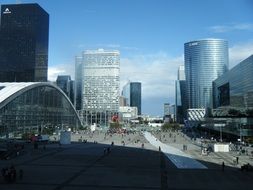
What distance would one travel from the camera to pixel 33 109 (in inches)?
4884

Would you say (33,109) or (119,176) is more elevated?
(33,109)

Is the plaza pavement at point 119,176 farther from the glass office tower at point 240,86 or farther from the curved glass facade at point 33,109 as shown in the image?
the glass office tower at point 240,86

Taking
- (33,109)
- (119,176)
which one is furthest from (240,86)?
(119,176)

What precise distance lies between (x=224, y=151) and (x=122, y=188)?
157ft

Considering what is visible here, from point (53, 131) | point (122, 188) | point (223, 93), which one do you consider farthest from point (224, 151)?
point (223, 93)

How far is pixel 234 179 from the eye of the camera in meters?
42.6

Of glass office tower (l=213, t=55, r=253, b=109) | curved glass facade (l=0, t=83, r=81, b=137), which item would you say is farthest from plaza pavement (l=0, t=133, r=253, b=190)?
glass office tower (l=213, t=55, r=253, b=109)

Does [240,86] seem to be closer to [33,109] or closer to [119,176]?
[33,109]

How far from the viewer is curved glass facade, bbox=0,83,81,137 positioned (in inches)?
4181

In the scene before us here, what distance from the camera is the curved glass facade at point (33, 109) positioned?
10619cm

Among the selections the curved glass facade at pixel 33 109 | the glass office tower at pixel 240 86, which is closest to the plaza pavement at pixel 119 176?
the curved glass facade at pixel 33 109

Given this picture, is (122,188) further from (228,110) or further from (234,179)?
(228,110)

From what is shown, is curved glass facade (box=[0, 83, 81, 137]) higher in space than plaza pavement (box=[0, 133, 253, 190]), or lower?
higher

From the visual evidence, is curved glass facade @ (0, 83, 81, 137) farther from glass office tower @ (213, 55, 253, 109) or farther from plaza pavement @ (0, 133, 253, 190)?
glass office tower @ (213, 55, 253, 109)
